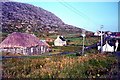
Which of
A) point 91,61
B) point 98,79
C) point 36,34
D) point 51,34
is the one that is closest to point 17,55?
point 36,34

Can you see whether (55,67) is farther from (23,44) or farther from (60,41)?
(60,41)

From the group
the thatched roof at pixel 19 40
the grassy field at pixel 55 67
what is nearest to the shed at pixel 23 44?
the thatched roof at pixel 19 40

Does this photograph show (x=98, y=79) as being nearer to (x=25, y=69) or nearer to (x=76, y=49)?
(x=25, y=69)

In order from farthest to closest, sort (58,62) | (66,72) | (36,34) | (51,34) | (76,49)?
(76,49) → (51,34) → (36,34) → (58,62) → (66,72)

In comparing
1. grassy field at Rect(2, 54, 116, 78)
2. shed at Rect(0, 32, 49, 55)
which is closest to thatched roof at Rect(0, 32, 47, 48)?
shed at Rect(0, 32, 49, 55)

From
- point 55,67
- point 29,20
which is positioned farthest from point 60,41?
point 55,67

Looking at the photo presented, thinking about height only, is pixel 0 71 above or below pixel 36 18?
below

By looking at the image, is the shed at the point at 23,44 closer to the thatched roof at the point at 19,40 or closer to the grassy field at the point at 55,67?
the thatched roof at the point at 19,40
